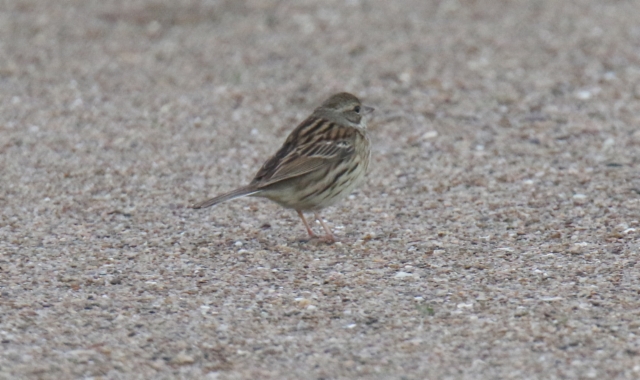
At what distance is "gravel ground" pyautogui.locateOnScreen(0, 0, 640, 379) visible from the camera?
18.5 feet

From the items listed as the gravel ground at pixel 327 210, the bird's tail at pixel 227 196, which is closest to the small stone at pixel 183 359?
the gravel ground at pixel 327 210

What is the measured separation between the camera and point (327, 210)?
8672mm

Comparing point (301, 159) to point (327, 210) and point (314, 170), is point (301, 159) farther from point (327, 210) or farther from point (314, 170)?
point (327, 210)

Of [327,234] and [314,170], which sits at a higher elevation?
[314,170]

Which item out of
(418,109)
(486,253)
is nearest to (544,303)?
(486,253)

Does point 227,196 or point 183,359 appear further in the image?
point 227,196

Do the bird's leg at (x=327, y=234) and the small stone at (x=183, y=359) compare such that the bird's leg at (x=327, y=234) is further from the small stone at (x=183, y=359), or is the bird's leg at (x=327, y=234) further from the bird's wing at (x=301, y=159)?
the small stone at (x=183, y=359)

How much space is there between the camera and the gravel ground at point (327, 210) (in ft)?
18.5

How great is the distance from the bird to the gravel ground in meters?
0.36

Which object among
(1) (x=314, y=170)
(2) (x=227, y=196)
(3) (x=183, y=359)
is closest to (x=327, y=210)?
(1) (x=314, y=170)

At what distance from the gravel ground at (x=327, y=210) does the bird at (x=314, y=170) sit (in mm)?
357

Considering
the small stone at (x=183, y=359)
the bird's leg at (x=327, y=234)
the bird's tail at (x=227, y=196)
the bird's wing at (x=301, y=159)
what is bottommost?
the bird's leg at (x=327, y=234)

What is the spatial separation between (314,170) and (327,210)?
1.11 meters

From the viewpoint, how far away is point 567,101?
35.9ft
